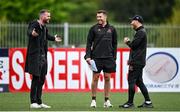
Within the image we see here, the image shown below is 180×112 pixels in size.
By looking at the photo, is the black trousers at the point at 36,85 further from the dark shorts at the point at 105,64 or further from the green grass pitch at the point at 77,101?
the dark shorts at the point at 105,64

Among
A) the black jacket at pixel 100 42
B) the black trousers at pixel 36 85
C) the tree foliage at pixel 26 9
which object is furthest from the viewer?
the tree foliage at pixel 26 9

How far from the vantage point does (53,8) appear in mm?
46312

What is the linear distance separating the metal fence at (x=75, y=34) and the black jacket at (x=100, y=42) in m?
12.8

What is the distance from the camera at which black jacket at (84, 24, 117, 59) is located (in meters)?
17.4

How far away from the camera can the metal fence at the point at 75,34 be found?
30453 millimetres

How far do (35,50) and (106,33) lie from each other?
158 centimetres

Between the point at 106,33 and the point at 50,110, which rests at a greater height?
the point at 106,33

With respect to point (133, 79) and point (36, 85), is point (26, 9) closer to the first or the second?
point (133, 79)

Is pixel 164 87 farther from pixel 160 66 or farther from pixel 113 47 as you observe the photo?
pixel 113 47

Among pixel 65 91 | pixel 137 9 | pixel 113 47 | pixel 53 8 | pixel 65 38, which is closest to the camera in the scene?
pixel 113 47

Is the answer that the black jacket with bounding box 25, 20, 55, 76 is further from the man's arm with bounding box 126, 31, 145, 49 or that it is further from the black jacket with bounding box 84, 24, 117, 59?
the man's arm with bounding box 126, 31, 145, 49

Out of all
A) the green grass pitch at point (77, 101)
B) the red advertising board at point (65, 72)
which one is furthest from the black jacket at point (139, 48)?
the red advertising board at point (65, 72)

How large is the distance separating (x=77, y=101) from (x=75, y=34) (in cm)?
1178

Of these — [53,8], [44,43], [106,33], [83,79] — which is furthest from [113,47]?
[53,8]
